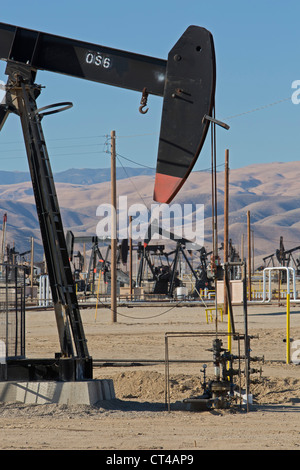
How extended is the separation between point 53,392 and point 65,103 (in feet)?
9.91

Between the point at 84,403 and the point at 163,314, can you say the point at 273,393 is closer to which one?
the point at 84,403

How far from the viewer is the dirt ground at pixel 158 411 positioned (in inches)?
235

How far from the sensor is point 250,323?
2256 cm

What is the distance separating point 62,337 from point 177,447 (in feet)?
8.43

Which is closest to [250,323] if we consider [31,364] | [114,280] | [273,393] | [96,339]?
A: [114,280]

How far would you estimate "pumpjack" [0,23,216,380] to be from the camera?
7.39m

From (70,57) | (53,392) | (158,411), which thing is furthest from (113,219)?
(53,392)

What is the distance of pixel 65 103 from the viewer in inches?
330

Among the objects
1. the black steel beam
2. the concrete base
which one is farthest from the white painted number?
the concrete base

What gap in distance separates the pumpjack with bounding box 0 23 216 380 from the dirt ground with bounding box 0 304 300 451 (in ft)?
2.51

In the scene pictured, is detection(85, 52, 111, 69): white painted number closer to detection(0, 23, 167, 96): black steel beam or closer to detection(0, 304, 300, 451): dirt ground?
detection(0, 23, 167, 96): black steel beam

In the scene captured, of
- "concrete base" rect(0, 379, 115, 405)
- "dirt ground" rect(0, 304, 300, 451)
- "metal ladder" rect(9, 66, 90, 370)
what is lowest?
"dirt ground" rect(0, 304, 300, 451)

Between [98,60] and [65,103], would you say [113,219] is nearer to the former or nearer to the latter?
[65,103]

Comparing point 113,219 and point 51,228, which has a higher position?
point 113,219
